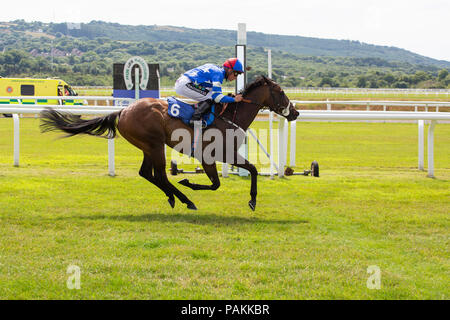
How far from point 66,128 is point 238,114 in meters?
1.84

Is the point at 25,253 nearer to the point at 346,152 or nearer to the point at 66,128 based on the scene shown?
the point at 66,128

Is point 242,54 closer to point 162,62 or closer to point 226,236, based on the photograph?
point 226,236

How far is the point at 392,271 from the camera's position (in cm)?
400

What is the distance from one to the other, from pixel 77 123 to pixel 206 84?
1.46m

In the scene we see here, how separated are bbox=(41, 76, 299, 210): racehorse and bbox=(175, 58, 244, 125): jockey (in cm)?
19

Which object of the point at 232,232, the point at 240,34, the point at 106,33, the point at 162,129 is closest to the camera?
the point at 232,232

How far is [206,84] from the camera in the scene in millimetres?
6270

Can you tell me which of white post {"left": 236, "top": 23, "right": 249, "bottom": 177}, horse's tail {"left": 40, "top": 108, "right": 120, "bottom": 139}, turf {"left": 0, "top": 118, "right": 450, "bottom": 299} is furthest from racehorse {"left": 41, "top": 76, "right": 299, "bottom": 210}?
white post {"left": 236, "top": 23, "right": 249, "bottom": 177}

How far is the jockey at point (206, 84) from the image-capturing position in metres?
6.16

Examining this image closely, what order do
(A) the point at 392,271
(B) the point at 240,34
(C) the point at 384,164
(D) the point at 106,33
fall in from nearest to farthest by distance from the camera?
(A) the point at 392,271 → (B) the point at 240,34 → (C) the point at 384,164 → (D) the point at 106,33

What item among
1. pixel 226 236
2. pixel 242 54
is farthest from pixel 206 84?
pixel 242 54

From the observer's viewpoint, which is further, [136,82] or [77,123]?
[136,82]
